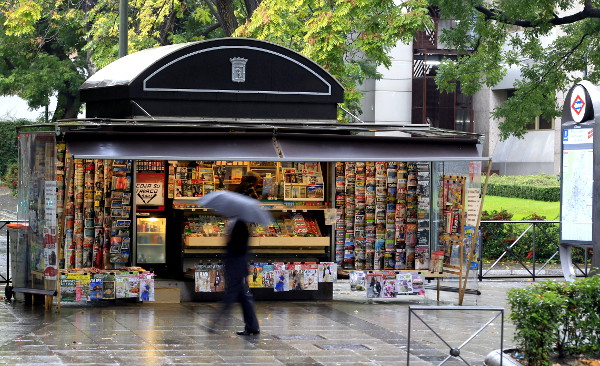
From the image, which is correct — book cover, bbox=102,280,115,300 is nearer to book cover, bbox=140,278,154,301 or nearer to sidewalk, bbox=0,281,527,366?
sidewalk, bbox=0,281,527,366

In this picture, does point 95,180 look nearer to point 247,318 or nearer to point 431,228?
point 247,318

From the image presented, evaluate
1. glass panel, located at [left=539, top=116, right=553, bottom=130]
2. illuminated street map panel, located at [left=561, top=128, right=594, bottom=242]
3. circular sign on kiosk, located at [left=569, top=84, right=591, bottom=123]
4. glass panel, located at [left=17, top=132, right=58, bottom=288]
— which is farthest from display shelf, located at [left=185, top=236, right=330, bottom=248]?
glass panel, located at [left=539, top=116, right=553, bottom=130]

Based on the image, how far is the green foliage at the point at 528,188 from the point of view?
33.8 metres

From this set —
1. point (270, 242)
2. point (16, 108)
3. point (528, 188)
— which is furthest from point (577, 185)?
point (16, 108)

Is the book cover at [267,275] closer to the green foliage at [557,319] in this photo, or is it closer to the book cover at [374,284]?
the book cover at [374,284]

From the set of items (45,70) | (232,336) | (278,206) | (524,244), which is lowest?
(232,336)

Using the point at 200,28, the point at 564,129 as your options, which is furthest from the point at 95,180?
the point at 200,28

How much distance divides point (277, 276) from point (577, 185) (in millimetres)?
5294

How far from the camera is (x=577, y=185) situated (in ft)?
40.7

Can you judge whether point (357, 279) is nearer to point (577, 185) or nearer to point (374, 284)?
point (374, 284)

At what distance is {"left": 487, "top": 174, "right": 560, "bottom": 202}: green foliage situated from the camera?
→ 33.8 m

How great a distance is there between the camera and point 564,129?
1252 centimetres

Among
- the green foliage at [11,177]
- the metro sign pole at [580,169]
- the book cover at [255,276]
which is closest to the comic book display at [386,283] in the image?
the book cover at [255,276]

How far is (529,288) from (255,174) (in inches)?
265
